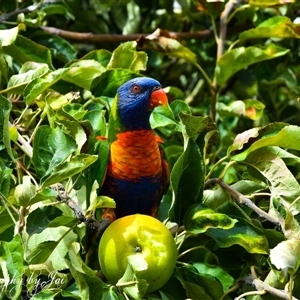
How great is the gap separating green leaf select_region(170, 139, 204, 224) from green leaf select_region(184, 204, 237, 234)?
1.2 inches

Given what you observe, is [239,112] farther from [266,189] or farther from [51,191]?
[51,191]

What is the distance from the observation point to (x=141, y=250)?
1198 millimetres

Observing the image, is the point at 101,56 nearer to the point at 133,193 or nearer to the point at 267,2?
the point at 133,193

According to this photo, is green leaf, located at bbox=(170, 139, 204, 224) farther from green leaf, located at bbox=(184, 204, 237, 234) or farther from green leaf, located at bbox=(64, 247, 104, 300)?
green leaf, located at bbox=(64, 247, 104, 300)

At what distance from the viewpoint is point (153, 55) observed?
2.46 metres

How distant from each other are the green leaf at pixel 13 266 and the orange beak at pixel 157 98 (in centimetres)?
60

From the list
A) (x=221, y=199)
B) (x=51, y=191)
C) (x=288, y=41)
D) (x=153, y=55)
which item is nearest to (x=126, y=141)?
(x=221, y=199)

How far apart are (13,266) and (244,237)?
17.6 inches

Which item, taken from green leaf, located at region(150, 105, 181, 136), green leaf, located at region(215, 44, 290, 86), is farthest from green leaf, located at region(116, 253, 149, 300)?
green leaf, located at region(215, 44, 290, 86)

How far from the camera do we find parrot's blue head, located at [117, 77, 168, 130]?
1620 mm

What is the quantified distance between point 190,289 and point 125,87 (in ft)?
1.86

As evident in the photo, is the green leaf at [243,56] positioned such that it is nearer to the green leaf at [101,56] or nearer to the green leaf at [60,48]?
the green leaf at [101,56]

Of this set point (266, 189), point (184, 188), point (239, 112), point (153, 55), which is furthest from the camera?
point (153, 55)

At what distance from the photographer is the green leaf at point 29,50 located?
5.68ft
